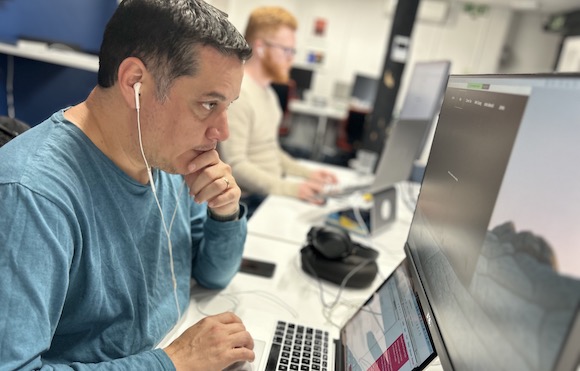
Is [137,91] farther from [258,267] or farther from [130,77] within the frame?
[258,267]

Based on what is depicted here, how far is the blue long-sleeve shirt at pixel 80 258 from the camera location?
569 millimetres

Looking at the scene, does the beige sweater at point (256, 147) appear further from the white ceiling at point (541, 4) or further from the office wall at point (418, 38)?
the white ceiling at point (541, 4)

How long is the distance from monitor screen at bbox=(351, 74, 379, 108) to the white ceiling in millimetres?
2549

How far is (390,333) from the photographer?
0.73m

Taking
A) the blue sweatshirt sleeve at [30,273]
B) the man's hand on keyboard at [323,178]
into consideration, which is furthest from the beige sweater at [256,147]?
the blue sweatshirt sleeve at [30,273]

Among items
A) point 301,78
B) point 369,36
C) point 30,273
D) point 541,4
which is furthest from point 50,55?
point 541,4

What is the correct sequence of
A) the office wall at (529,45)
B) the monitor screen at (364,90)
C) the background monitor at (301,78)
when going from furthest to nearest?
1. the office wall at (529,45)
2. the background monitor at (301,78)
3. the monitor screen at (364,90)

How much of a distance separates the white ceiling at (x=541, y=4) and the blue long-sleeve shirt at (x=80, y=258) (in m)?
7.49

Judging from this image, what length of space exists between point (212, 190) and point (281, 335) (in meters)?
0.35

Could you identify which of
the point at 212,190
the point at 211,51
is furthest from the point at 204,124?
the point at 212,190

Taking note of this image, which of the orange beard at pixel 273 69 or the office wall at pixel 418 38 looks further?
the office wall at pixel 418 38

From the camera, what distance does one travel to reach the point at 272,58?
2.05 meters

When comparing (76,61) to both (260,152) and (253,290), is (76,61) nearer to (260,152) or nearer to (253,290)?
(260,152)

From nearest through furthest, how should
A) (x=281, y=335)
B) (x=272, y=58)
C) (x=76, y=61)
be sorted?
1. (x=281, y=335)
2. (x=272, y=58)
3. (x=76, y=61)
